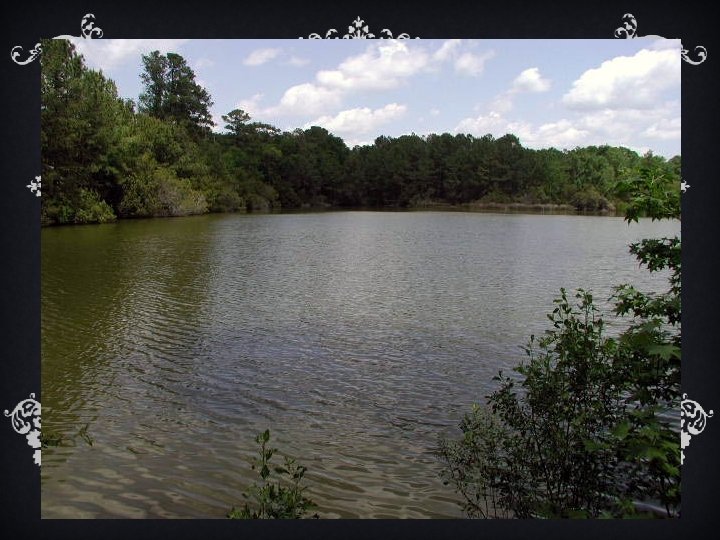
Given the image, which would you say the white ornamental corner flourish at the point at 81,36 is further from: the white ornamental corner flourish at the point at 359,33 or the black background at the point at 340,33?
the white ornamental corner flourish at the point at 359,33

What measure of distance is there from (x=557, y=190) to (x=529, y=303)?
33612 mm

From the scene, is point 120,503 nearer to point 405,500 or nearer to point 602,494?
point 405,500

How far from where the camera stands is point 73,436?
4203 millimetres

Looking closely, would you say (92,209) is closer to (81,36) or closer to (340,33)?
(81,36)

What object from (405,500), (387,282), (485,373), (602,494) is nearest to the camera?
(602,494)

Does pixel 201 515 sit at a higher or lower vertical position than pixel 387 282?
lower

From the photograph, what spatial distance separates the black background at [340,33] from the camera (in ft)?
8.66

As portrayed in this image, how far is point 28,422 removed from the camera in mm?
2732

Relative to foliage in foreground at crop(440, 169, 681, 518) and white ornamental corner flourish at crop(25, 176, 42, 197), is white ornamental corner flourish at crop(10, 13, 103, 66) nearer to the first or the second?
white ornamental corner flourish at crop(25, 176, 42, 197)

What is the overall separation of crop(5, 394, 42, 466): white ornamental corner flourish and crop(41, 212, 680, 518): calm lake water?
0.65 m

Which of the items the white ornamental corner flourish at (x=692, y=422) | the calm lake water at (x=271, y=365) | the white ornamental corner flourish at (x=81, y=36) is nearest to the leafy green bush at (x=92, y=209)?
the calm lake water at (x=271, y=365)

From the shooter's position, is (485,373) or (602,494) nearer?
(602,494)

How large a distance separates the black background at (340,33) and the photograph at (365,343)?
8 cm

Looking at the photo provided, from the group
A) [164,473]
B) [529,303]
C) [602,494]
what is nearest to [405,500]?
[602,494]
